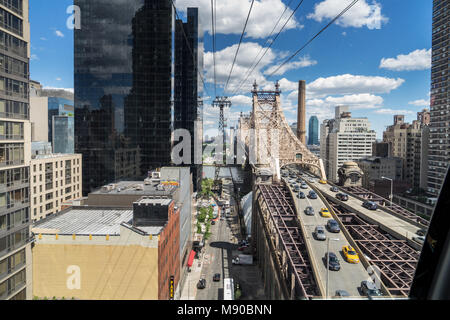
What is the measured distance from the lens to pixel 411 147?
23500 millimetres

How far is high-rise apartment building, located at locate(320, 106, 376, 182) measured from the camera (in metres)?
37.2

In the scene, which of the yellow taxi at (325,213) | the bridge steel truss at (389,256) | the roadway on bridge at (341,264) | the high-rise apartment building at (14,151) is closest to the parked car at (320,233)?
the roadway on bridge at (341,264)

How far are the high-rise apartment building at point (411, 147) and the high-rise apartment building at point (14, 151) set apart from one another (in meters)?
20.6

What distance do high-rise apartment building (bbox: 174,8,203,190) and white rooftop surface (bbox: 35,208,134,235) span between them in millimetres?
15176

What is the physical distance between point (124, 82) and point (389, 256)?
1495 cm

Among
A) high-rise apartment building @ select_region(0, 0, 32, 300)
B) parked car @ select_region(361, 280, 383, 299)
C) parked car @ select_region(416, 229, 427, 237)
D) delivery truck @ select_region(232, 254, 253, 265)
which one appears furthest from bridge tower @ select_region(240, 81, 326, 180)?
high-rise apartment building @ select_region(0, 0, 32, 300)

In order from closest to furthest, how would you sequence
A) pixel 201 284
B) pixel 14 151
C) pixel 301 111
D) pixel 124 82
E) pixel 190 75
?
1. pixel 14 151
2. pixel 201 284
3. pixel 124 82
4. pixel 190 75
5. pixel 301 111

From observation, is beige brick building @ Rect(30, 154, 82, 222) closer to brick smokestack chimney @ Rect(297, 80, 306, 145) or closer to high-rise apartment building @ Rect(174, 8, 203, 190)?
high-rise apartment building @ Rect(174, 8, 203, 190)

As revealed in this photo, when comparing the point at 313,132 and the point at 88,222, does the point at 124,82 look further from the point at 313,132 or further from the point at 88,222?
the point at 313,132

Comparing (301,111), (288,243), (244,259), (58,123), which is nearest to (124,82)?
(58,123)

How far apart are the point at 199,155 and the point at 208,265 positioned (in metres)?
14.1

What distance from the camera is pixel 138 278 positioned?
615cm
